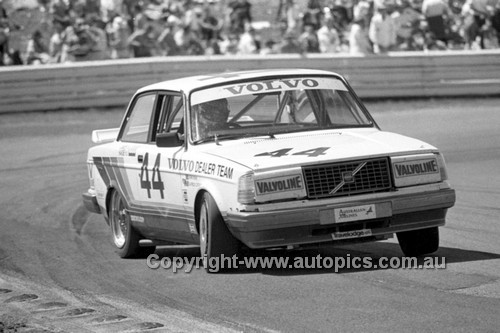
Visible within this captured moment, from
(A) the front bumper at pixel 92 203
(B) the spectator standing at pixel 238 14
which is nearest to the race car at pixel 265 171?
(A) the front bumper at pixel 92 203

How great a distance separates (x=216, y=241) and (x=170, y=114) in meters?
1.75

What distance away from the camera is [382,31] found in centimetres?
2184

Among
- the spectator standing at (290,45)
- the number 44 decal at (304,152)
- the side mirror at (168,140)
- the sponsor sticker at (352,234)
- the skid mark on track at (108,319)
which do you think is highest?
the number 44 decal at (304,152)

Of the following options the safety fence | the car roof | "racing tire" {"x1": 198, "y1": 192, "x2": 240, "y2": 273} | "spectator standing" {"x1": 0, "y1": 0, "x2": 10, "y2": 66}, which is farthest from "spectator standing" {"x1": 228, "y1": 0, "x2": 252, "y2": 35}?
"racing tire" {"x1": 198, "y1": 192, "x2": 240, "y2": 273}

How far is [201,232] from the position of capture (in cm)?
766

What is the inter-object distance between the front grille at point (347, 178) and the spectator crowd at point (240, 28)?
1446cm

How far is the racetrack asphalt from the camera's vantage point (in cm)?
573

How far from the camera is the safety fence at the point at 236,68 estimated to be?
21516 mm

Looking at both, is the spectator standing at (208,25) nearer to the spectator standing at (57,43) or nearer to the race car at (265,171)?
the spectator standing at (57,43)

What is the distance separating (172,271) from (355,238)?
1419 mm

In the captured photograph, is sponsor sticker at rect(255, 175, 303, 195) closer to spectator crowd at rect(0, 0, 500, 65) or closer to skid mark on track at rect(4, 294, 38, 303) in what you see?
skid mark on track at rect(4, 294, 38, 303)

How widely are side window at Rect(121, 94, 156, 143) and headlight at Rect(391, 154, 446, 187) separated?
243 cm

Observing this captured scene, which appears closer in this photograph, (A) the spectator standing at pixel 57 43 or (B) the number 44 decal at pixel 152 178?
(B) the number 44 decal at pixel 152 178

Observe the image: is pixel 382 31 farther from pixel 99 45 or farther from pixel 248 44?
pixel 99 45
